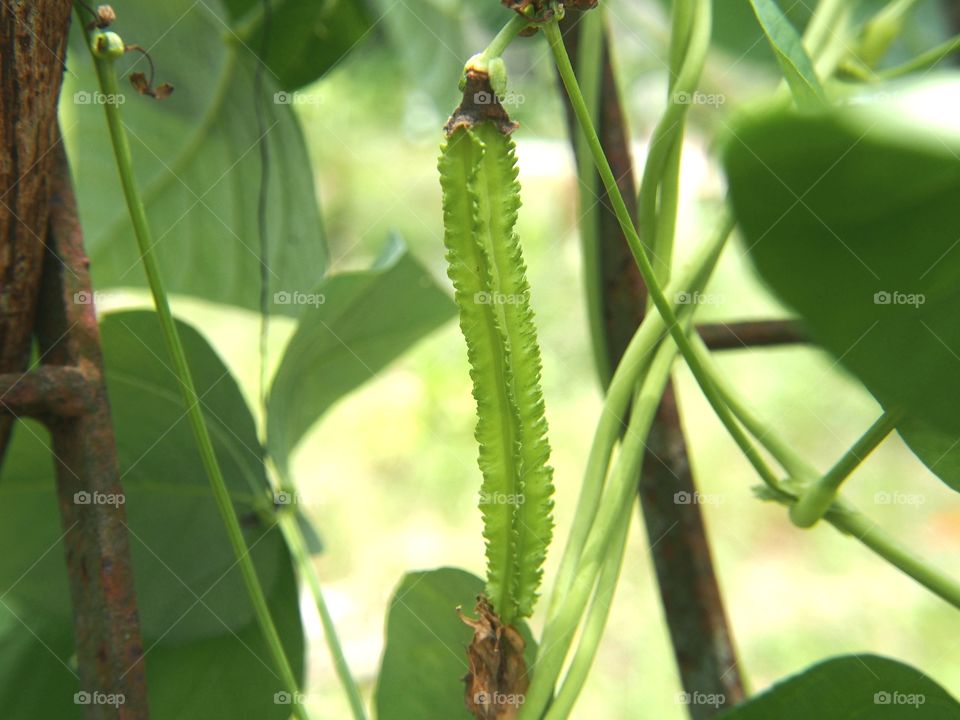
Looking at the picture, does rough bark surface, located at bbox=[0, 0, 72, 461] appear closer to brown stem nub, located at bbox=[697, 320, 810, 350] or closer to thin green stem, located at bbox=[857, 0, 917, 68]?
brown stem nub, located at bbox=[697, 320, 810, 350]

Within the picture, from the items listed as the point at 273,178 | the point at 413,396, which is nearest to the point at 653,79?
the point at 413,396

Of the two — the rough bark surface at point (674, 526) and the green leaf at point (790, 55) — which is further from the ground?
the green leaf at point (790, 55)

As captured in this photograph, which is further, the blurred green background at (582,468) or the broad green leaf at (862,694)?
the blurred green background at (582,468)

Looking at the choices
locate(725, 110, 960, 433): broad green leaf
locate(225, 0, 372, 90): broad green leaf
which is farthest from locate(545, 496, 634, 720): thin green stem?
locate(225, 0, 372, 90): broad green leaf

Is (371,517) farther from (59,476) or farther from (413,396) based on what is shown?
(59,476)

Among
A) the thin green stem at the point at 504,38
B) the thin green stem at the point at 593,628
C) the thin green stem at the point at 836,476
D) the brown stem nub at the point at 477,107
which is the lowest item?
the thin green stem at the point at 593,628

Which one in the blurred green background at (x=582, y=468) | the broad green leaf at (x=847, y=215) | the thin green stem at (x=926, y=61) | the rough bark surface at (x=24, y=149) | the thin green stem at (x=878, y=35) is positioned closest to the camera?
the broad green leaf at (x=847, y=215)

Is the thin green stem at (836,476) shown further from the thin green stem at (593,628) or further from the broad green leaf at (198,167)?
the broad green leaf at (198,167)

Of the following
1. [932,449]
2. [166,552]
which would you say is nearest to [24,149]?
[166,552]

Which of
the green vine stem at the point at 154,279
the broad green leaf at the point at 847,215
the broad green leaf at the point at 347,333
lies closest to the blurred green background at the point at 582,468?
the broad green leaf at the point at 347,333
